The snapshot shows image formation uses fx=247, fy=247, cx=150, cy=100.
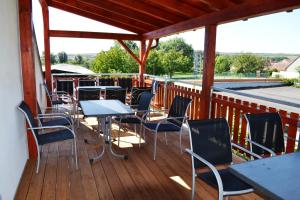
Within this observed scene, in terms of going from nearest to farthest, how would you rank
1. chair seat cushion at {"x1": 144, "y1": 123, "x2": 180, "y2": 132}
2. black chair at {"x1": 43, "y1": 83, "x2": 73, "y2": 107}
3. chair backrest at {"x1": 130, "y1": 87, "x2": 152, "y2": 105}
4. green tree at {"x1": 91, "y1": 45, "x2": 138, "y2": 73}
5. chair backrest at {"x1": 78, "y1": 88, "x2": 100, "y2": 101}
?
1. chair seat cushion at {"x1": 144, "y1": 123, "x2": 180, "y2": 132}
2. chair backrest at {"x1": 78, "y1": 88, "x2": 100, "y2": 101}
3. chair backrest at {"x1": 130, "y1": 87, "x2": 152, "y2": 105}
4. black chair at {"x1": 43, "y1": 83, "x2": 73, "y2": 107}
5. green tree at {"x1": 91, "y1": 45, "x2": 138, "y2": 73}

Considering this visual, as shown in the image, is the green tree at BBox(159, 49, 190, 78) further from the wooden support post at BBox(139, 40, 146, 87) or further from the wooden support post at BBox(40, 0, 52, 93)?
the wooden support post at BBox(40, 0, 52, 93)

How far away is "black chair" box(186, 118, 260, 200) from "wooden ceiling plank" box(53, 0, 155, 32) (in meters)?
5.15

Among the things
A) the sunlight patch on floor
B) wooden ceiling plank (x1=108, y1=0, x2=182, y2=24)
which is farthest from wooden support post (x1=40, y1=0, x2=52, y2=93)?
the sunlight patch on floor

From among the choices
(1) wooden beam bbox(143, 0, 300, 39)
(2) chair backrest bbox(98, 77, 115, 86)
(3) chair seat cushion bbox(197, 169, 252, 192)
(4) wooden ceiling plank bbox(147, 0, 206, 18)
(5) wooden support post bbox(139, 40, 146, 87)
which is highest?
(4) wooden ceiling plank bbox(147, 0, 206, 18)

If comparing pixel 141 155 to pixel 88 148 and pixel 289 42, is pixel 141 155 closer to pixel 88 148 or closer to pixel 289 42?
pixel 88 148

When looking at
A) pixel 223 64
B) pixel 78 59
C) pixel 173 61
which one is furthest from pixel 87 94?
pixel 223 64

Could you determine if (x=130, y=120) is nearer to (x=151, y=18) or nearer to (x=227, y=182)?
(x=227, y=182)

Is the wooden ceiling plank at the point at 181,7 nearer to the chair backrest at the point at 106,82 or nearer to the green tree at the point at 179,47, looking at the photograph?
the chair backrest at the point at 106,82

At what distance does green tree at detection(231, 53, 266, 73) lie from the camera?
32.8 m

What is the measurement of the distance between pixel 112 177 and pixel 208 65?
262cm

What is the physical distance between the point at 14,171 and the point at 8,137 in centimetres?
37

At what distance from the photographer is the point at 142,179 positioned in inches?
111

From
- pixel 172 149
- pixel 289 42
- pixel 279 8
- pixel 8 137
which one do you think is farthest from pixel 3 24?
pixel 289 42

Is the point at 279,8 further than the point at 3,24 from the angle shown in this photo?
Yes
